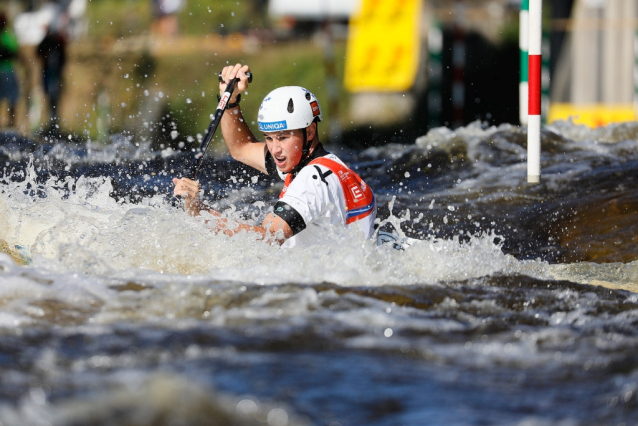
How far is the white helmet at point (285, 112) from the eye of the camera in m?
4.78

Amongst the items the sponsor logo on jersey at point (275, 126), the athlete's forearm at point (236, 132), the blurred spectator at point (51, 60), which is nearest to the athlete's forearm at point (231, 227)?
the sponsor logo on jersey at point (275, 126)

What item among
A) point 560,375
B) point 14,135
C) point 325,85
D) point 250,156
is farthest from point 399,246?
point 325,85

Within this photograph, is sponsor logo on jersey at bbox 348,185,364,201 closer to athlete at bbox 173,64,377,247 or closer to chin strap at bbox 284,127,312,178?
athlete at bbox 173,64,377,247

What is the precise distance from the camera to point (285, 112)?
477cm

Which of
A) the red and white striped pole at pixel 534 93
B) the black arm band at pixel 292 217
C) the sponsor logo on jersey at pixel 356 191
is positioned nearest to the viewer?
the black arm band at pixel 292 217

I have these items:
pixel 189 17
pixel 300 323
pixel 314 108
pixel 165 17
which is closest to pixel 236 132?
pixel 314 108

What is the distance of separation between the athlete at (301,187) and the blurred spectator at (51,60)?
32.5 ft

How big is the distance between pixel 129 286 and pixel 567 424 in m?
2.25

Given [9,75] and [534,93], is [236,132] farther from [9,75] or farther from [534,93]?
[9,75]

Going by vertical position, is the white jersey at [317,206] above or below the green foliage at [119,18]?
below

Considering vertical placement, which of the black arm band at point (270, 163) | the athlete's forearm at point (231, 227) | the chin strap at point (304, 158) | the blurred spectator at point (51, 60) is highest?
the blurred spectator at point (51, 60)

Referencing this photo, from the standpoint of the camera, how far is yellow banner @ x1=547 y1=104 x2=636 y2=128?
1256cm

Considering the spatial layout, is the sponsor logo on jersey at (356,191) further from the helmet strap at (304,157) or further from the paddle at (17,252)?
the paddle at (17,252)

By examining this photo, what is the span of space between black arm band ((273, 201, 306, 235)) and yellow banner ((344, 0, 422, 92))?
9.54 meters
